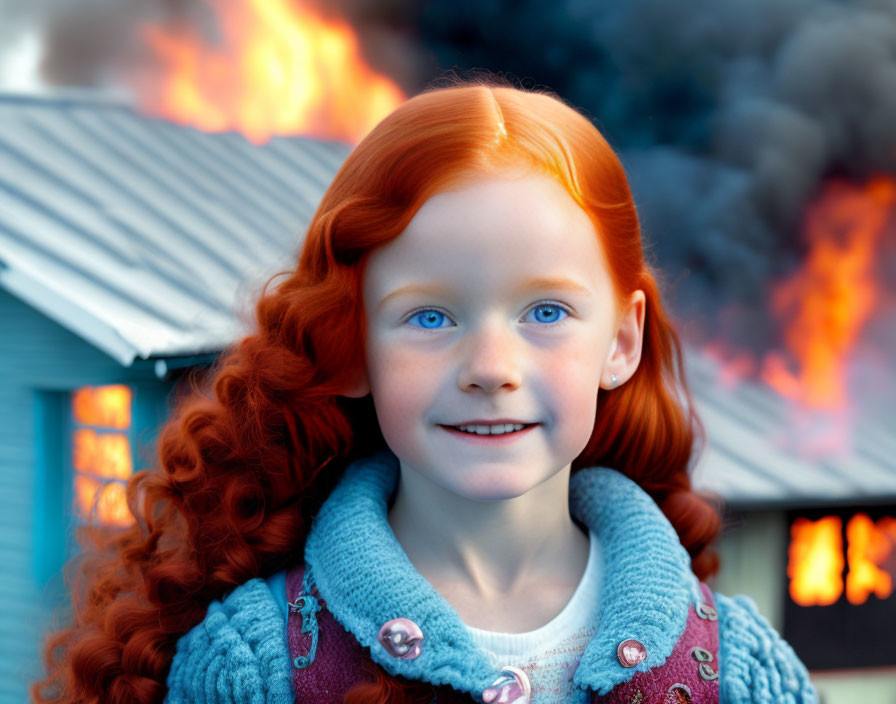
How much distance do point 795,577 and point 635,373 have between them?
235 centimetres

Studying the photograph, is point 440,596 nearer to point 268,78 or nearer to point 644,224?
point 644,224

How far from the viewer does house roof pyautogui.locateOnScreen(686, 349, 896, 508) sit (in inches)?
126

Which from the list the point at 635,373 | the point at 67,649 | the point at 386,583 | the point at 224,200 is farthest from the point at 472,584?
the point at 224,200

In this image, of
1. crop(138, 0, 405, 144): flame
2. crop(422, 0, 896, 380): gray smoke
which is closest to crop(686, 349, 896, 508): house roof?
crop(422, 0, 896, 380): gray smoke

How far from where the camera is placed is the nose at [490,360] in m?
1.15

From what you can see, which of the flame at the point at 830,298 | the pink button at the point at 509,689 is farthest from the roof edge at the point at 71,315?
the flame at the point at 830,298

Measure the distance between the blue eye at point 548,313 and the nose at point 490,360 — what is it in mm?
52

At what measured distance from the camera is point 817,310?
13.1ft

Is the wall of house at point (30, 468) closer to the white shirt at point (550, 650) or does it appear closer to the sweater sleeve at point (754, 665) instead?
the white shirt at point (550, 650)

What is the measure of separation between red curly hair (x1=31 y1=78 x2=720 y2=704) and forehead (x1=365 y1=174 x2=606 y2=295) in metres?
0.03

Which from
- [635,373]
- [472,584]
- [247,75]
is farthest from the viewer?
[247,75]

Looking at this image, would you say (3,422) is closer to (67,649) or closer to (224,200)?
(224,200)

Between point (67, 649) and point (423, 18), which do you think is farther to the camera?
point (423, 18)

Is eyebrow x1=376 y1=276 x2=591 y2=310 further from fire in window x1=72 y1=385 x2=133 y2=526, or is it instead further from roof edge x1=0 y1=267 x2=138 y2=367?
fire in window x1=72 y1=385 x2=133 y2=526
